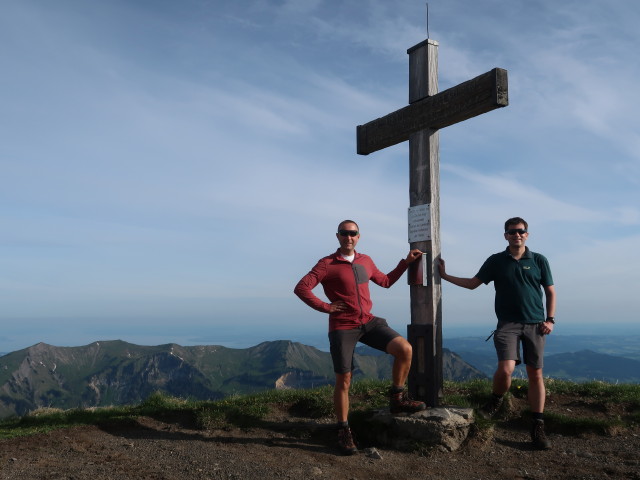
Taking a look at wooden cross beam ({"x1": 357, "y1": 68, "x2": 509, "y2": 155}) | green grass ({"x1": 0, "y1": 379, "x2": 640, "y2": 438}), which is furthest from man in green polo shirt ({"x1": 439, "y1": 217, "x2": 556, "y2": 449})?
wooden cross beam ({"x1": 357, "y1": 68, "x2": 509, "y2": 155})

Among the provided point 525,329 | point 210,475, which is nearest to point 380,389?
point 525,329

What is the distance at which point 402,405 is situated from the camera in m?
7.93

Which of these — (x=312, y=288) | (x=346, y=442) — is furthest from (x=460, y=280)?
(x=346, y=442)

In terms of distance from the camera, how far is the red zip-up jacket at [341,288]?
24.8ft

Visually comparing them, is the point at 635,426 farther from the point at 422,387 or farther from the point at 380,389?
the point at 380,389

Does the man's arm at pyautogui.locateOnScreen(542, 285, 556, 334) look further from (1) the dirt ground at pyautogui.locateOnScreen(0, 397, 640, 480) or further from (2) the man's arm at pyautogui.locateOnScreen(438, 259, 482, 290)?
(1) the dirt ground at pyautogui.locateOnScreen(0, 397, 640, 480)

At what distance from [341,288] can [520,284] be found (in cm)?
251

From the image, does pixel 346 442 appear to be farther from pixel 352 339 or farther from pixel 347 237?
pixel 347 237

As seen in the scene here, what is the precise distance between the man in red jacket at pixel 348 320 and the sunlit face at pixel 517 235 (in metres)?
2.06

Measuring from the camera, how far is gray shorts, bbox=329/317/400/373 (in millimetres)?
7523

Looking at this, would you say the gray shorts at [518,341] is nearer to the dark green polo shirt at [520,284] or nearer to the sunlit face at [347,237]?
the dark green polo shirt at [520,284]

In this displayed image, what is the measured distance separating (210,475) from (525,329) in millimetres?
4579

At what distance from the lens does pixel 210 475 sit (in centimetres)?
649

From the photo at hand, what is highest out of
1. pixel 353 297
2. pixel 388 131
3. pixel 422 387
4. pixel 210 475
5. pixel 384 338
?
pixel 388 131
